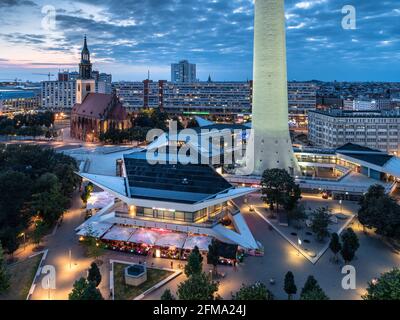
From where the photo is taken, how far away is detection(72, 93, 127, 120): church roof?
96188mm

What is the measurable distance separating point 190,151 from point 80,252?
88.4 ft

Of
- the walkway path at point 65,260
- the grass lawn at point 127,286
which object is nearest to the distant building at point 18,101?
the walkway path at point 65,260

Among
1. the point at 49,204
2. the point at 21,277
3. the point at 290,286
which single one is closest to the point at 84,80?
the point at 49,204

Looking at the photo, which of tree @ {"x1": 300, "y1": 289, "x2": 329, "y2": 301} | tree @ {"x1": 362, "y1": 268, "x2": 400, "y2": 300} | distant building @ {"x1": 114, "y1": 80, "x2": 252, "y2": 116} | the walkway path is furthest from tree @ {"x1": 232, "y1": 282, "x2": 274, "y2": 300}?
distant building @ {"x1": 114, "y1": 80, "x2": 252, "y2": 116}

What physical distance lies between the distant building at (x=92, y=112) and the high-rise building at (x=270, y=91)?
50290mm

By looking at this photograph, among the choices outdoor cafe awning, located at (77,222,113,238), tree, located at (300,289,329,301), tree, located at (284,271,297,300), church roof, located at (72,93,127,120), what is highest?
church roof, located at (72,93,127,120)

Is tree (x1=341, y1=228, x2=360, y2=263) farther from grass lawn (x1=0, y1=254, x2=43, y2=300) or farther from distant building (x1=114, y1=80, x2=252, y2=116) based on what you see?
distant building (x1=114, y1=80, x2=252, y2=116)

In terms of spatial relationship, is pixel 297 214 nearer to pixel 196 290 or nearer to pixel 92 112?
pixel 196 290

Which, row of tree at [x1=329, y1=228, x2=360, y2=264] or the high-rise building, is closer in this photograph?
row of tree at [x1=329, y1=228, x2=360, y2=264]

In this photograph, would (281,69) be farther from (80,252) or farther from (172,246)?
(80,252)

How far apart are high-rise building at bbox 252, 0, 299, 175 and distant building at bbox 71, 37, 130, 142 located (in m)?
50.3

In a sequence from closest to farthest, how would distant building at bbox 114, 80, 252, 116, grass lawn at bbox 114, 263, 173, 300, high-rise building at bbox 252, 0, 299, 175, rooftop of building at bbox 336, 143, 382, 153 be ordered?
grass lawn at bbox 114, 263, 173, 300 → high-rise building at bbox 252, 0, 299, 175 → rooftop of building at bbox 336, 143, 382, 153 → distant building at bbox 114, 80, 252, 116
